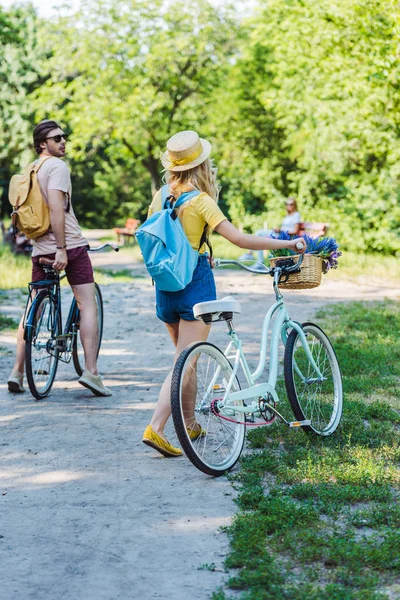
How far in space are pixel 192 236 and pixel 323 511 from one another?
1686mm

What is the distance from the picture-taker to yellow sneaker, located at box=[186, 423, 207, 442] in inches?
191

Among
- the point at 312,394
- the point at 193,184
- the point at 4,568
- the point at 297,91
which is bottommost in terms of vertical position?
the point at 4,568

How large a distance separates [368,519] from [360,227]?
17375mm

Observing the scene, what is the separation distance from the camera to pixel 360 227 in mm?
20797

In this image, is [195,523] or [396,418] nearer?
[195,523]

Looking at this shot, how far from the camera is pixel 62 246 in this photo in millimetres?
6504

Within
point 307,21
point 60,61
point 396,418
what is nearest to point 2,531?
point 396,418

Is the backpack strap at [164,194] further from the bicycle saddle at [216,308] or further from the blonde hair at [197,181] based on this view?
the bicycle saddle at [216,308]

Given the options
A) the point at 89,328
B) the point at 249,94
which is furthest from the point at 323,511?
the point at 249,94

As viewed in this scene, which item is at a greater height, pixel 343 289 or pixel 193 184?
pixel 193 184

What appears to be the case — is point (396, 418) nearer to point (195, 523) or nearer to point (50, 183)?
point (195, 523)

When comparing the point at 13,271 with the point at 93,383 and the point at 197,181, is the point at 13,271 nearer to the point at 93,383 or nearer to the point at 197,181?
the point at 93,383

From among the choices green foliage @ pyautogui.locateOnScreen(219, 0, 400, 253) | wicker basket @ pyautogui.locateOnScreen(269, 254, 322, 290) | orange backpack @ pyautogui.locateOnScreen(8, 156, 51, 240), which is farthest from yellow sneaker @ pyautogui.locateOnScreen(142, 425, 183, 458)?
green foliage @ pyautogui.locateOnScreen(219, 0, 400, 253)

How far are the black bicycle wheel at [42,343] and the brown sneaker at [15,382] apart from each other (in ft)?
0.71
